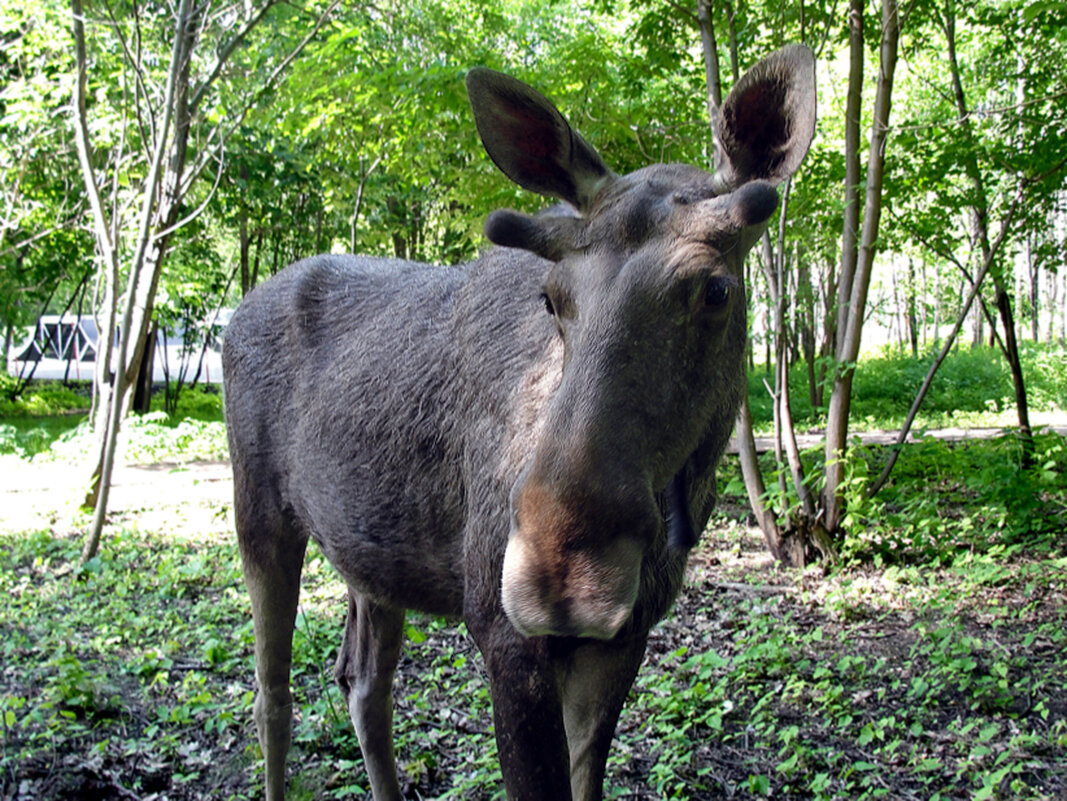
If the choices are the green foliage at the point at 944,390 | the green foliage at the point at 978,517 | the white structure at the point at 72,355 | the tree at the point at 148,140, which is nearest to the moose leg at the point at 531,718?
the green foliage at the point at 978,517

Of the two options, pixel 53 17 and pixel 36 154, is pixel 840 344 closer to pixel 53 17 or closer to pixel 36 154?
pixel 53 17

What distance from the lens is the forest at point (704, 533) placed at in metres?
4.00

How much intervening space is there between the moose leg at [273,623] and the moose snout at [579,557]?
2181mm

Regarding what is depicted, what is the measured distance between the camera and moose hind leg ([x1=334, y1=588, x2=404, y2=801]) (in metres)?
3.61

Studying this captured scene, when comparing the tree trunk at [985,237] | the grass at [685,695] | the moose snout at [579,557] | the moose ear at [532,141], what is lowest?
the grass at [685,695]

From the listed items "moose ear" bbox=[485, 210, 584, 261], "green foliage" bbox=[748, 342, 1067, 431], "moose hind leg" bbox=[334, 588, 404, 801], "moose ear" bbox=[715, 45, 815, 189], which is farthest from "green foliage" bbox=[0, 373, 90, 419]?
"moose ear" bbox=[715, 45, 815, 189]

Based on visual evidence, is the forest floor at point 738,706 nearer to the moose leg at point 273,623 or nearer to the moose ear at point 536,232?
the moose leg at point 273,623

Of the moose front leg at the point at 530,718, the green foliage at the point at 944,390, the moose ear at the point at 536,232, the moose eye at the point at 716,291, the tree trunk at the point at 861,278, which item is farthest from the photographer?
the green foliage at the point at 944,390

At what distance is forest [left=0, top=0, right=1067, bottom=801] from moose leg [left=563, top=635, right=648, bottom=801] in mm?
1240

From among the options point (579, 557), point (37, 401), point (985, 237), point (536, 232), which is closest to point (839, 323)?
point (985, 237)

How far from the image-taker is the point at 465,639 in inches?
224

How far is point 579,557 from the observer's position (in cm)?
165

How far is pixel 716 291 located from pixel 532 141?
77cm

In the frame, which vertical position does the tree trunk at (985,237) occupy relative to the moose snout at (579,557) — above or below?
above
